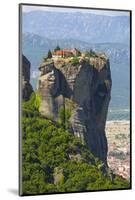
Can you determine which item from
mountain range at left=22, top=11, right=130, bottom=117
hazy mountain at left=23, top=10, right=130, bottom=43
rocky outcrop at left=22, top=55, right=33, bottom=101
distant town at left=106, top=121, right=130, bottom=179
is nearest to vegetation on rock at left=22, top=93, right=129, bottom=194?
rocky outcrop at left=22, top=55, right=33, bottom=101

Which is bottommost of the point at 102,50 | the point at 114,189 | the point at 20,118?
the point at 114,189

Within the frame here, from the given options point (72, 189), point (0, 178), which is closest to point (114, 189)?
point (72, 189)

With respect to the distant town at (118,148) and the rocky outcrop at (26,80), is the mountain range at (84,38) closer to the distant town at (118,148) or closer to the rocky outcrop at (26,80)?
the rocky outcrop at (26,80)

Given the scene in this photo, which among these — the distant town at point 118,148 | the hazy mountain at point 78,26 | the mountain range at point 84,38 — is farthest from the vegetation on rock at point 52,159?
the hazy mountain at point 78,26

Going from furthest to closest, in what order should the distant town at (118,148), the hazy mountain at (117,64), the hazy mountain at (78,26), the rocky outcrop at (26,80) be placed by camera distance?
the distant town at (118,148)
the hazy mountain at (117,64)
the hazy mountain at (78,26)
the rocky outcrop at (26,80)

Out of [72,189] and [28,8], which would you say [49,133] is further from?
[28,8]

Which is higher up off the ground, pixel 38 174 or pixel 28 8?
pixel 28 8

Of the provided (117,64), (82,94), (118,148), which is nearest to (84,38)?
(117,64)
